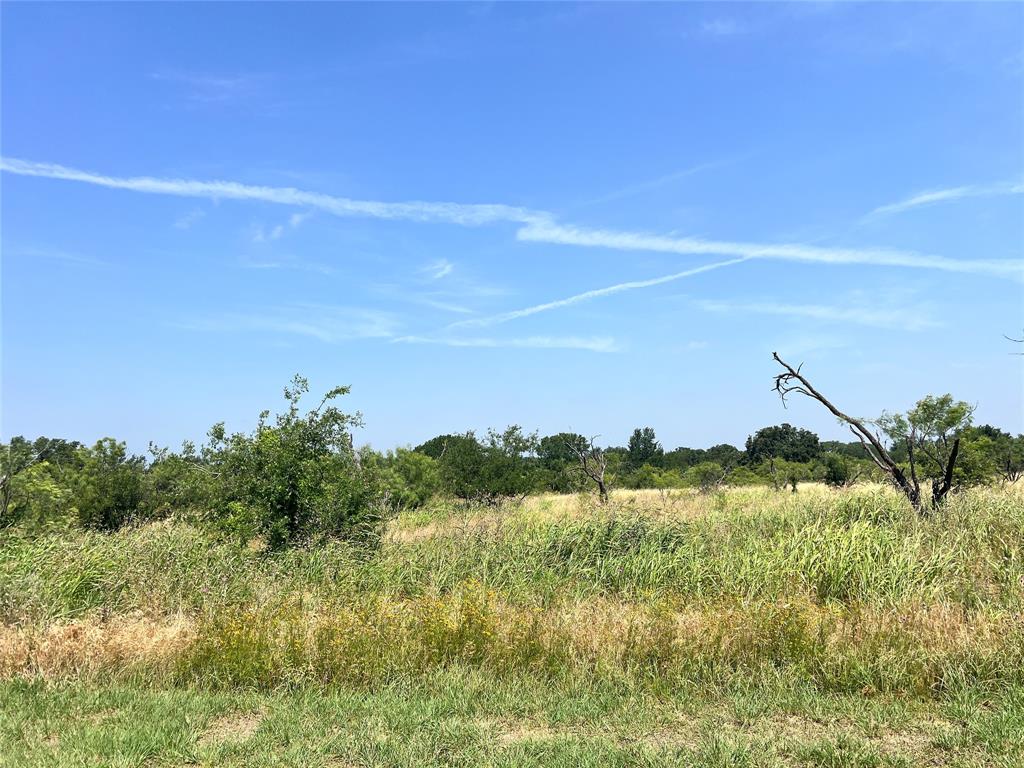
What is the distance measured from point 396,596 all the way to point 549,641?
2362 millimetres

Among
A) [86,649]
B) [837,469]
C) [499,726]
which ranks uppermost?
[86,649]

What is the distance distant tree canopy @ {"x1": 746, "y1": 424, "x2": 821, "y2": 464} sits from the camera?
7344 centimetres

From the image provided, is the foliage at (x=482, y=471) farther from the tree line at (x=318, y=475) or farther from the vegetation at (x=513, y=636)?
the vegetation at (x=513, y=636)

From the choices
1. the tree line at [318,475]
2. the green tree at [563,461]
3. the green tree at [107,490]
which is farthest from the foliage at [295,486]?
the green tree at [563,461]

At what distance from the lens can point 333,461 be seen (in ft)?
37.9

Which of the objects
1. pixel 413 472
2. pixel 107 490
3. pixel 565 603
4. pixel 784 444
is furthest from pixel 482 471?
pixel 784 444

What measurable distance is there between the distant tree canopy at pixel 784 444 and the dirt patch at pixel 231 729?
72648 millimetres

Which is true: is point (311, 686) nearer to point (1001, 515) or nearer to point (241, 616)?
point (241, 616)

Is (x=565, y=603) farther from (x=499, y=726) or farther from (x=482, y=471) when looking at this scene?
(x=482, y=471)

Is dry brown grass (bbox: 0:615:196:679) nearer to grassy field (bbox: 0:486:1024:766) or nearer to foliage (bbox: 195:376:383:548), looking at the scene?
grassy field (bbox: 0:486:1024:766)

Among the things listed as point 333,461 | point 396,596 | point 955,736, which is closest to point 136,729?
point 396,596

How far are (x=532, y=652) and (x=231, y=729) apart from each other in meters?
2.41

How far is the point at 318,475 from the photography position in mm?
11141

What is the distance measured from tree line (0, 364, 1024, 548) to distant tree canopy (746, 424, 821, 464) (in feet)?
107
